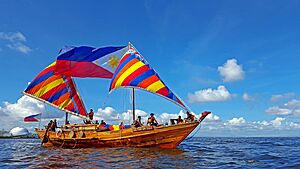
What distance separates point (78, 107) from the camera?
38188mm

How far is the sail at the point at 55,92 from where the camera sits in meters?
37.5

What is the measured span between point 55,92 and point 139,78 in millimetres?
15811

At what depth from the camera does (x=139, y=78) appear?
89.1 feet

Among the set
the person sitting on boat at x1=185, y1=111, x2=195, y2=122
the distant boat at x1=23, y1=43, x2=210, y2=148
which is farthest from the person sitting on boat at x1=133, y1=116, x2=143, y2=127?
the person sitting on boat at x1=185, y1=111, x2=195, y2=122

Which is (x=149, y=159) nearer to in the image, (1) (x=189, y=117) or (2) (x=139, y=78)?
(1) (x=189, y=117)

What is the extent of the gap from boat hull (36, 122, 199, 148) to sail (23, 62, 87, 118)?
617 centimetres

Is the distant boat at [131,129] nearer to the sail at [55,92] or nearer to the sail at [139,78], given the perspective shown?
the sail at [139,78]

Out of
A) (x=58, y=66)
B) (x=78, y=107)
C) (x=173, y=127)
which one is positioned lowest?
(x=173, y=127)

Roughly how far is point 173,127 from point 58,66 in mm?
17199

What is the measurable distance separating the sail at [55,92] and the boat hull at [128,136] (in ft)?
20.2

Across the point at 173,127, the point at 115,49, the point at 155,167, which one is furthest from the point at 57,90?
the point at 155,167

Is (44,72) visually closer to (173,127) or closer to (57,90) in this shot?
(57,90)

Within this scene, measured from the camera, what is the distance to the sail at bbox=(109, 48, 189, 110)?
25.9 metres

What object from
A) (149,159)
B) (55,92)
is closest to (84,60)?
(55,92)
